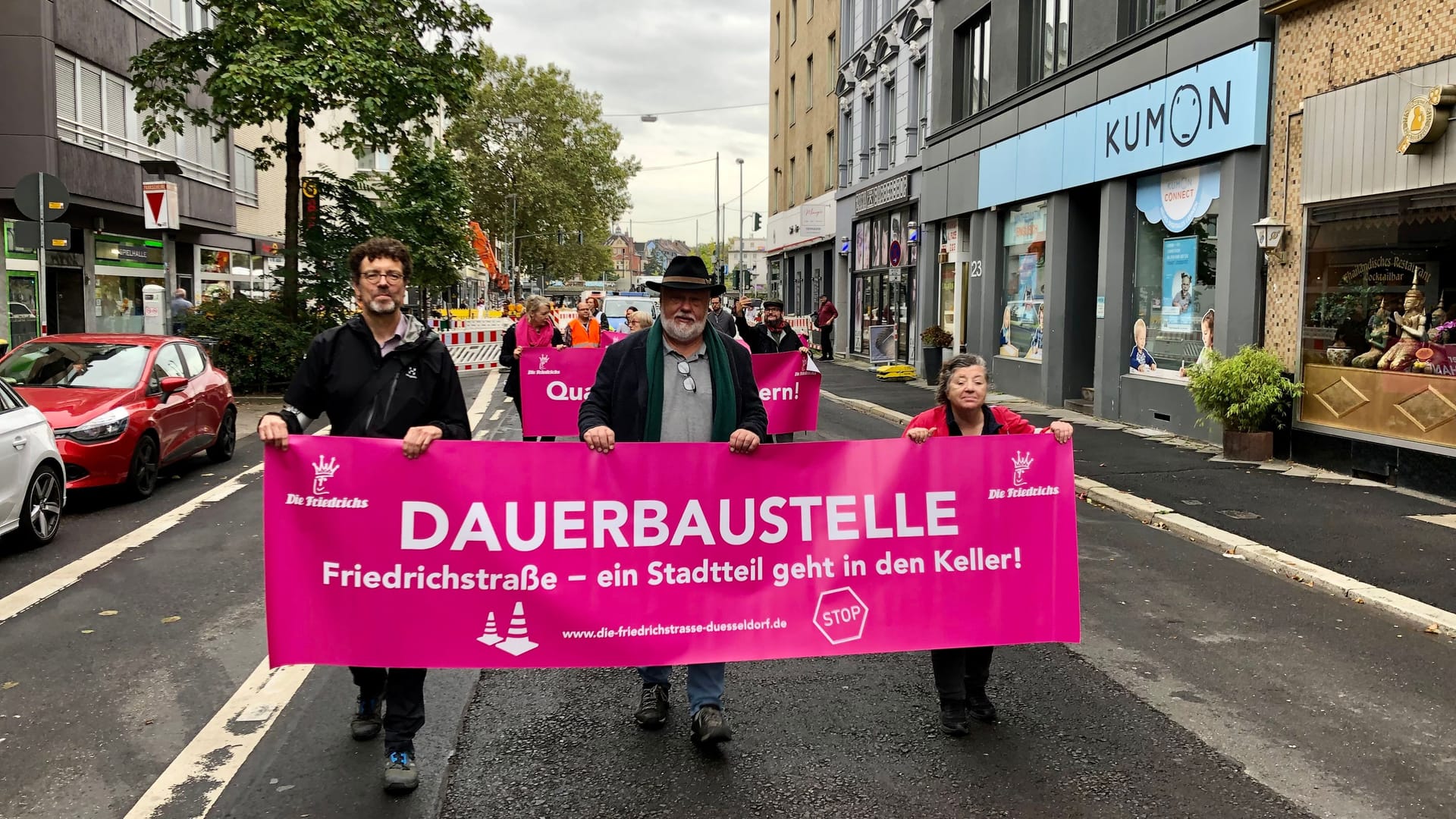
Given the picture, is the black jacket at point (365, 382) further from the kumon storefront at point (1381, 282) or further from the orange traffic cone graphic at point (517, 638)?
the kumon storefront at point (1381, 282)

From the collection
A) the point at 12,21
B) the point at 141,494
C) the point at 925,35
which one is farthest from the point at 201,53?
the point at 925,35

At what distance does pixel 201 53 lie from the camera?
1961 cm

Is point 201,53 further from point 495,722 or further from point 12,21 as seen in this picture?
point 495,722

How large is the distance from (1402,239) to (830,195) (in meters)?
26.8

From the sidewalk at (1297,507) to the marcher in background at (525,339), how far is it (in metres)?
→ 5.63

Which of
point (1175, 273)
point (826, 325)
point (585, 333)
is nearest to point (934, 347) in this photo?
point (1175, 273)

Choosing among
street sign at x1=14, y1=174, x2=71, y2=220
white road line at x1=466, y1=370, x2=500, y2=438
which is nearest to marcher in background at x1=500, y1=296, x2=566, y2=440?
white road line at x1=466, y1=370, x2=500, y2=438

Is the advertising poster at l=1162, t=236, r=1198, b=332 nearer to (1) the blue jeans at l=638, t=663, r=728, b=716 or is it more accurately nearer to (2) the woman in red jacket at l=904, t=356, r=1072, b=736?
(2) the woman in red jacket at l=904, t=356, r=1072, b=736

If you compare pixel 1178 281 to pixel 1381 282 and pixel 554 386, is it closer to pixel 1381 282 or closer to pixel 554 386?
pixel 1381 282

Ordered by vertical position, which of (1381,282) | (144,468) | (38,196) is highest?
(38,196)

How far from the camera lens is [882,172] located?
1214 inches

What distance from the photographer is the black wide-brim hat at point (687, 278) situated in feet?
14.7

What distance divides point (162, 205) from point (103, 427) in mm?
8408

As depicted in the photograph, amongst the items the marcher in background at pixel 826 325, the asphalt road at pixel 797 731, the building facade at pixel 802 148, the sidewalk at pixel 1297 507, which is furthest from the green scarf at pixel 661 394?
the building facade at pixel 802 148
